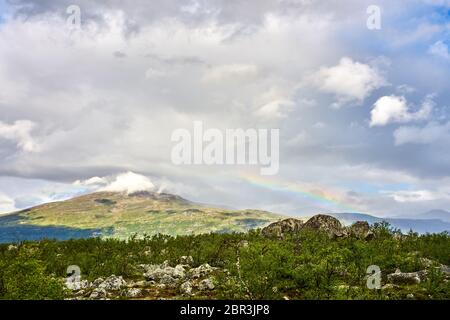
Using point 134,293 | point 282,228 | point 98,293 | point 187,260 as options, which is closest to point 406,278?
point 134,293

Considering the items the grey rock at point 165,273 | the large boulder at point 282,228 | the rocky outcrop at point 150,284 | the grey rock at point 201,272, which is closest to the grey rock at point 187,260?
Result: the rocky outcrop at point 150,284

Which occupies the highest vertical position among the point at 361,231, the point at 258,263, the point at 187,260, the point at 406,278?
the point at 361,231

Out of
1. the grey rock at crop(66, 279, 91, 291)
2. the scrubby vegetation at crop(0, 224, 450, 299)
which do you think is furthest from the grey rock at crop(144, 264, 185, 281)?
the grey rock at crop(66, 279, 91, 291)

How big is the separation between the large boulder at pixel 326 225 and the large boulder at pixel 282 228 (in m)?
1.03

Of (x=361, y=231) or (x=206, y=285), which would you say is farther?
(x=361, y=231)

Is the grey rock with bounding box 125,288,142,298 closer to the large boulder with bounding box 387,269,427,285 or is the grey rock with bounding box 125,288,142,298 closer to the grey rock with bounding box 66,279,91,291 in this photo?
the grey rock with bounding box 66,279,91,291

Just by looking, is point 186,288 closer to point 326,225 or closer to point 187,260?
point 187,260

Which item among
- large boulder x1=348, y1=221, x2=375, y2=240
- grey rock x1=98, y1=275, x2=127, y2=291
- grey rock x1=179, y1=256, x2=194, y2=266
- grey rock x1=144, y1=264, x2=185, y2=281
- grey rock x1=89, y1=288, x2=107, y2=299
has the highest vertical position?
large boulder x1=348, y1=221, x2=375, y2=240

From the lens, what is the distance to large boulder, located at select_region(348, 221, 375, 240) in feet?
129

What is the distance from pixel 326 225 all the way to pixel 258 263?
22269 mm

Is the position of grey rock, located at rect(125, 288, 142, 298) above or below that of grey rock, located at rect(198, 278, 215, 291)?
below

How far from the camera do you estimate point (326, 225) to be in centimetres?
4431

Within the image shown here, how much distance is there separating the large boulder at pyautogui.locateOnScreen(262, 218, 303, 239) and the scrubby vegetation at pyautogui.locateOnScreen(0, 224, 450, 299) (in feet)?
5.55
